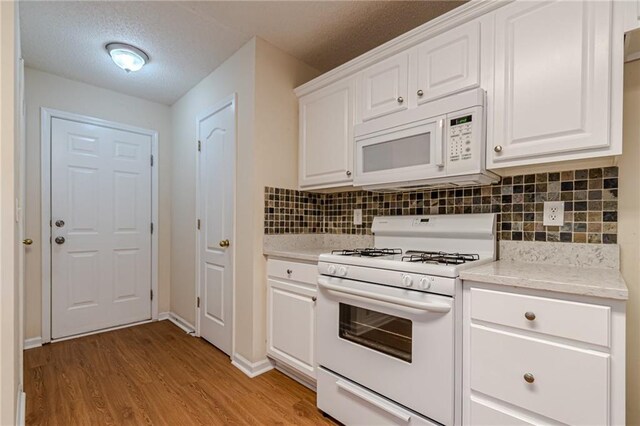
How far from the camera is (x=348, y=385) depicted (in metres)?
1.64

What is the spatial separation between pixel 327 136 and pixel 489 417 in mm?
1802

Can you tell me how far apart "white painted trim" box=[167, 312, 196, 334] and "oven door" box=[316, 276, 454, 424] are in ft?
5.93

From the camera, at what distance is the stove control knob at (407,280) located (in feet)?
4.60

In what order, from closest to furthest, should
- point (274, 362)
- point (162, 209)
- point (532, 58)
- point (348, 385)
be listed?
point (532, 58) → point (348, 385) → point (274, 362) → point (162, 209)

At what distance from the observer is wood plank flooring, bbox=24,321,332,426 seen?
1.76m

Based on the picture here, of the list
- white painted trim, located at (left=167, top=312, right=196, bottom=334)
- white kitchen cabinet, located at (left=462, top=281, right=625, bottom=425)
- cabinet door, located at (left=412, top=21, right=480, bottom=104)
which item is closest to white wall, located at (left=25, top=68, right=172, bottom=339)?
white painted trim, located at (left=167, top=312, right=196, bottom=334)

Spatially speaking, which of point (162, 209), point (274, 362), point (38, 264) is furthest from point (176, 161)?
point (274, 362)

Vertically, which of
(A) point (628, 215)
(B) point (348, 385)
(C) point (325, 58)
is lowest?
(B) point (348, 385)

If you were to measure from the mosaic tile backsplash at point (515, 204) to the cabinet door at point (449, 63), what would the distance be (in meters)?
0.60

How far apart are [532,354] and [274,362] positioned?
1.72m

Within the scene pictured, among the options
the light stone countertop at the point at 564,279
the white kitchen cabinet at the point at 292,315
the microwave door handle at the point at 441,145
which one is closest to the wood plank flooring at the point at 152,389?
the white kitchen cabinet at the point at 292,315

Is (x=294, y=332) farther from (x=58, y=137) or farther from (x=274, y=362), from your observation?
(x=58, y=137)

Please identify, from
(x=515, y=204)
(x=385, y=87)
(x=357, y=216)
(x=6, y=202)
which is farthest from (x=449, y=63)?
(x=6, y=202)

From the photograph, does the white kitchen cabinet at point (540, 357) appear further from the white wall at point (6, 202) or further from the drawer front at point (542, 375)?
the white wall at point (6, 202)
